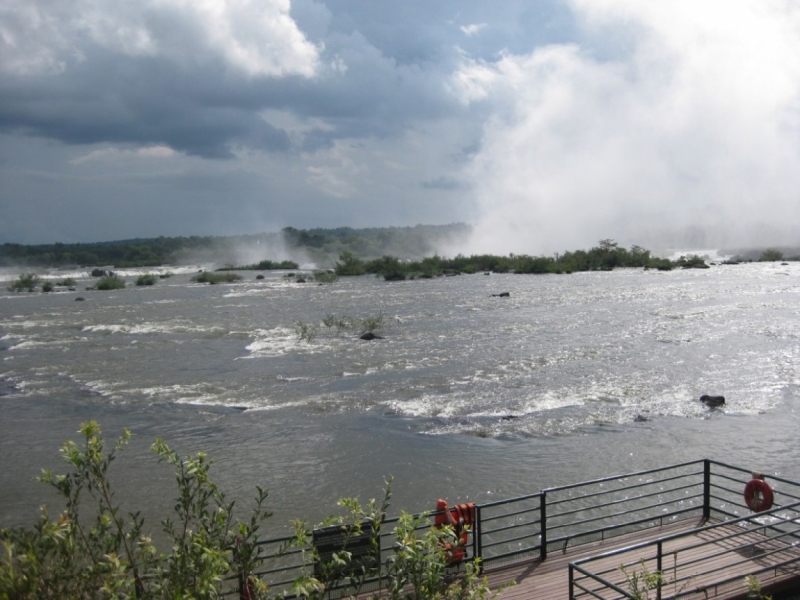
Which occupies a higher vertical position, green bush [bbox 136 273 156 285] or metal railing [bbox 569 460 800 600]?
green bush [bbox 136 273 156 285]

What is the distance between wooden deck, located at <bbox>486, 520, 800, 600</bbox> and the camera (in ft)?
26.0

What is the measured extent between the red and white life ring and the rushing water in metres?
4.84

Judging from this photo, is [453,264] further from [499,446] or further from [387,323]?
[499,446]

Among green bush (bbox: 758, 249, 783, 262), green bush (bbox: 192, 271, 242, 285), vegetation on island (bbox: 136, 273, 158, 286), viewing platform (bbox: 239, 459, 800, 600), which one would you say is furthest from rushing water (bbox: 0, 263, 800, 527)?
green bush (bbox: 758, 249, 783, 262)

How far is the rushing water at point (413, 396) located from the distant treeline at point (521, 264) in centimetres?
3560

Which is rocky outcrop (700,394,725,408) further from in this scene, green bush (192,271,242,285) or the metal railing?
green bush (192,271,242,285)

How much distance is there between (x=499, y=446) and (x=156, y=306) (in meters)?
41.6

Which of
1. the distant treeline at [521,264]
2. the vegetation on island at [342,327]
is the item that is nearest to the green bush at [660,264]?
the distant treeline at [521,264]

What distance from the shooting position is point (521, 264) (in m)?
83.1

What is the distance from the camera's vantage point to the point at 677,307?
4084 cm

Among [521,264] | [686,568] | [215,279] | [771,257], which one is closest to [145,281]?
[215,279]

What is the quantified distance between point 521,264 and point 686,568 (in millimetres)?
75846

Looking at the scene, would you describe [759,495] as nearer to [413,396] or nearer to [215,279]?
[413,396]

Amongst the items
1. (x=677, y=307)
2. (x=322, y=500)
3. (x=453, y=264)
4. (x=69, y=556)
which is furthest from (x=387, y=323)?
(x=453, y=264)
